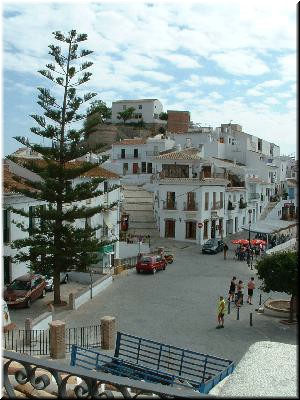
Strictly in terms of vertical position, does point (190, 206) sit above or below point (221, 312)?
above

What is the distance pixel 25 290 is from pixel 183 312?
571cm

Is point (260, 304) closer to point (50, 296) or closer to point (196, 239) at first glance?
point (50, 296)

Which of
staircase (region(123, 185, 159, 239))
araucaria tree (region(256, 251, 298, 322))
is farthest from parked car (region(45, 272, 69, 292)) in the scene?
staircase (region(123, 185, 159, 239))

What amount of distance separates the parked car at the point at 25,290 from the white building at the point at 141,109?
62.0 metres

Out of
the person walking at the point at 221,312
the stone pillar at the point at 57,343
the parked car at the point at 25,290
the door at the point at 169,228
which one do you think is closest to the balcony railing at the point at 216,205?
the door at the point at 169,228

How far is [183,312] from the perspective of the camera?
715 inches

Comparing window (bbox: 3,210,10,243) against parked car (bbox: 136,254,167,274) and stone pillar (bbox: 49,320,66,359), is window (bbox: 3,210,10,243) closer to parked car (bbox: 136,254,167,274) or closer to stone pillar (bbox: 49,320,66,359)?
parked car (bbox: 136,254,167,274)

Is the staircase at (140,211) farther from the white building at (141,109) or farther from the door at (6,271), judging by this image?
the white building at (141,109)

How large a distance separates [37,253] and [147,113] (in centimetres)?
6404

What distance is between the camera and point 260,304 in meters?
19.4

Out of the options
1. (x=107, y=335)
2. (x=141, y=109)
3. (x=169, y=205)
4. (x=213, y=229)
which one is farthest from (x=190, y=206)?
(x=141, y=109)

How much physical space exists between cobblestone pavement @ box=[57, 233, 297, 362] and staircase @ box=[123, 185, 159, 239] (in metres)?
10.7

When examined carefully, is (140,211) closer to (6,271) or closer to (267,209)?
(267,209)

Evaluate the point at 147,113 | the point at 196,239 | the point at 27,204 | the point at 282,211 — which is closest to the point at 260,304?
the point at 27,204
